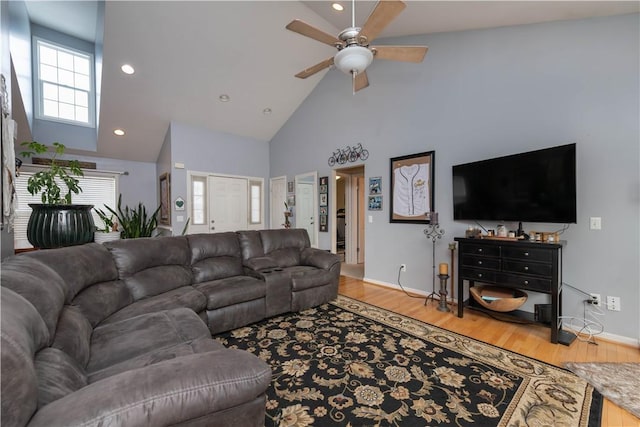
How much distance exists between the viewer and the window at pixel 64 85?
4891 mm

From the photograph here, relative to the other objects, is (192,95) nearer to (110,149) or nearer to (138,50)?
(138,50)

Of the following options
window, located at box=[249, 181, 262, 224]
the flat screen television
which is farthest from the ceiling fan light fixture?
window, located at box=[249, 181, 262, 224]

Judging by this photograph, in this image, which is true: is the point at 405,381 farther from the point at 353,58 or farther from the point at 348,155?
the point at 348,155

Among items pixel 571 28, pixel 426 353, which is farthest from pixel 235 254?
pixel 571 28

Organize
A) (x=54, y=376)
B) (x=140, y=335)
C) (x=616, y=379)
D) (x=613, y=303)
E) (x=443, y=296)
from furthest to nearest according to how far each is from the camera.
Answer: (x=443, y=296)
(x=613, y=303)
(x=616, y=379)
(x=140, y=335)
(x=54, y=376)

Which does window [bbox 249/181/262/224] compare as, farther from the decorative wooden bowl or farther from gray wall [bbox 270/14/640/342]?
the decorative wooden bowl

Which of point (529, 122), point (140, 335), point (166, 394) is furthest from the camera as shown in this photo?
point (529, 122)

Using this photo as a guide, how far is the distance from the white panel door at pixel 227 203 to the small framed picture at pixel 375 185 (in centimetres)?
310

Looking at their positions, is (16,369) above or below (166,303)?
above

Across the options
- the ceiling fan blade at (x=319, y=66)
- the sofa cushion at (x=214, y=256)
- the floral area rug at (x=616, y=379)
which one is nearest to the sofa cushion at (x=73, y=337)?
the sofa cushion at (x=214, y=256)

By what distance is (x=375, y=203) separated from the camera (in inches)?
171

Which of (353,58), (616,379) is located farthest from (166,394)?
(616,379)

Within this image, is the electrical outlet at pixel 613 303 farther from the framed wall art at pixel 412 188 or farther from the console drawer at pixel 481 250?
the framed wall art at pixel 412 188

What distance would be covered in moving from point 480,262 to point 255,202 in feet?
15.9
